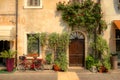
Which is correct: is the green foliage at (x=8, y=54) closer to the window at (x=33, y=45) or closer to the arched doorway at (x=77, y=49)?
the window at (x=33, y=45)

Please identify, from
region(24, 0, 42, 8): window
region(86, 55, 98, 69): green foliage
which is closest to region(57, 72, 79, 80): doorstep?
region(86, 55, 98, 69): green foliage

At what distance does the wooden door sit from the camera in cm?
2877

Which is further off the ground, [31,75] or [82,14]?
[82,14]

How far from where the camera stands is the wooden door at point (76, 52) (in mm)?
28766

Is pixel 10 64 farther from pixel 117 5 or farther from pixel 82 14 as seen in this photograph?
pixel 117 5

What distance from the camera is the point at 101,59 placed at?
2806 cm

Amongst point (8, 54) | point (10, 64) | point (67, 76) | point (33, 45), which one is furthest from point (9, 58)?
point (67, 76)

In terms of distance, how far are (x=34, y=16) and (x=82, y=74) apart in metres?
6.61

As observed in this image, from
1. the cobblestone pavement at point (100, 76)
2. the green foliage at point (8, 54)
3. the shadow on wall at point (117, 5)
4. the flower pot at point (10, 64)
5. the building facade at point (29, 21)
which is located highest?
the shadow on wall at point (117, 5)

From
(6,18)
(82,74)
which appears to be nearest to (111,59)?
(82,74)

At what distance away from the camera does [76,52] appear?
28.8 m

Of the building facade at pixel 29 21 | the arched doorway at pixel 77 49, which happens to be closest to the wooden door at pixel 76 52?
the arched doorway at pixel 77 49

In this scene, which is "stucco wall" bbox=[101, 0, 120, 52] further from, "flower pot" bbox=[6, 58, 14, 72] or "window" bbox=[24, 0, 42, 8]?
"flower pot" bbox=[6, 58, 14, 72]

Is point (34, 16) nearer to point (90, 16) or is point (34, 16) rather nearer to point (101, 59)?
point (90, 16)
